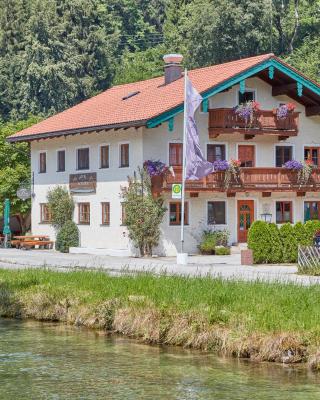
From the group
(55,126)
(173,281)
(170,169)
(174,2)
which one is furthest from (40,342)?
(174,2)

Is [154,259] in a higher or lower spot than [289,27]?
lower

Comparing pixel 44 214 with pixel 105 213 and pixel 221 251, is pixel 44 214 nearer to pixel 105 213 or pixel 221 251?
pixel 105 213

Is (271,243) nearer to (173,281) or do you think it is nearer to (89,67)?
(173,281)

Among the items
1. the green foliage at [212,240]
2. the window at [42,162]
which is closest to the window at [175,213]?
the green foliage at [212,240]

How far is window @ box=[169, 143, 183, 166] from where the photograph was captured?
44.7m

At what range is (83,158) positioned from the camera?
48688 mm

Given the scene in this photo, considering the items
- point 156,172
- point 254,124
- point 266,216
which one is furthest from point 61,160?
point 266,216

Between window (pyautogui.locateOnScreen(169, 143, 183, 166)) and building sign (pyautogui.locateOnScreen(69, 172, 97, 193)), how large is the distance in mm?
4508

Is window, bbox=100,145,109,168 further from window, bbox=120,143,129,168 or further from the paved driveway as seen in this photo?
the paved driveway

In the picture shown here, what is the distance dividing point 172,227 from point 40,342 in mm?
23727

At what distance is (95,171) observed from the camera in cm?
4756

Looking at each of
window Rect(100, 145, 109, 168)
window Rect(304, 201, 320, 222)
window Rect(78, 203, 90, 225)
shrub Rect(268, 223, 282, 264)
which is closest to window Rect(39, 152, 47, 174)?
window Rect(78, 203, 90, 225)

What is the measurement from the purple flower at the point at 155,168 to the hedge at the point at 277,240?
6.16 metres

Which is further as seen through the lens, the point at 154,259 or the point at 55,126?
the point at 55,126
